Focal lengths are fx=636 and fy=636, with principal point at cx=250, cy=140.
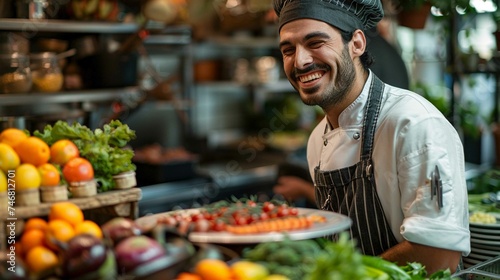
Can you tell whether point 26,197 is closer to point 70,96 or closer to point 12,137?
point 12,137

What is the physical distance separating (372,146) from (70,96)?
8.84ft

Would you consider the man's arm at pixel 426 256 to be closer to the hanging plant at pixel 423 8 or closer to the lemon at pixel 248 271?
the lemon at pixel 248 271

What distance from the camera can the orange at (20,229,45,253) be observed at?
1.52 m

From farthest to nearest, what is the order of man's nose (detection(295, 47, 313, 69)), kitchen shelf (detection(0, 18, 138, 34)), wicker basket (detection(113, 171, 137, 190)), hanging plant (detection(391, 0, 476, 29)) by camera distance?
kitchen shelf (detection(0, 18, 138, 34)) → hanging plant (detection(391, 0, 476, 29)) → man's nose (detection(295, 47, 313, 69)) → wicker basket (detection(113, 171, 137, 190))

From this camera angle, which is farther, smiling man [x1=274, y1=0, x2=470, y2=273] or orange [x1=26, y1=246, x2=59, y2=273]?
smiling man [x1=274, y1=0, x2=470, y2=273]

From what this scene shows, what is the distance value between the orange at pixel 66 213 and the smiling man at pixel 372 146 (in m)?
0.97

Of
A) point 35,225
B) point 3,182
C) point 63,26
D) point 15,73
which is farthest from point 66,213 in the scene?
point 63,26

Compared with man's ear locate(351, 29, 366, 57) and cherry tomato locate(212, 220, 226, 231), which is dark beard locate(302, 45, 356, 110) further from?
cherry tomato locate(212, 220, 226, 231)

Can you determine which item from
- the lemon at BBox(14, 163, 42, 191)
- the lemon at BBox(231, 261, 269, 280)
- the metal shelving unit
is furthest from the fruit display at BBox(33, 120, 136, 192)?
the metal shelving unit

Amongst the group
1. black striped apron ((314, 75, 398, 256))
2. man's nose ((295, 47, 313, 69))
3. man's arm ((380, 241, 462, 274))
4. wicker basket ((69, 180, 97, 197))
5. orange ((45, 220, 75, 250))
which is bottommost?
man's arm ((380, 241, 462, 274))

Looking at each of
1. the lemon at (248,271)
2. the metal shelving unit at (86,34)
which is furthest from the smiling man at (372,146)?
the metal shelving unit at (86,34)

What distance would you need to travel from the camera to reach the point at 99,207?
1.99m

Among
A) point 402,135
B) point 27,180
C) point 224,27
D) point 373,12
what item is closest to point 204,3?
point 224,27

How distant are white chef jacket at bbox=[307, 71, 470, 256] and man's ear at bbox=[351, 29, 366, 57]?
0.65 ft
